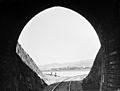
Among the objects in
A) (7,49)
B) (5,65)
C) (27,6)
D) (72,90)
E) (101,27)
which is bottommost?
(72,90)

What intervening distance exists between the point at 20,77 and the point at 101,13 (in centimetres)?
426

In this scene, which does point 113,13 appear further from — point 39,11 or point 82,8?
point 39,11

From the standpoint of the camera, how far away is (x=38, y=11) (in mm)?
8867

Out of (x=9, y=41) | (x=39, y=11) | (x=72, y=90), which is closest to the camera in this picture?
(x=9, y=41)

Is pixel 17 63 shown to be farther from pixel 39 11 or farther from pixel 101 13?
pixel 101 13

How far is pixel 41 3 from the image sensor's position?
8.35m

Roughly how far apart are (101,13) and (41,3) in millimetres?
2217

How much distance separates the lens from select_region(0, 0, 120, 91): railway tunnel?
23.0 ft

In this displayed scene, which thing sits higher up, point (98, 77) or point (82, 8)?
point (82, 8)

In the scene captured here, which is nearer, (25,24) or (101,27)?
(101,27)

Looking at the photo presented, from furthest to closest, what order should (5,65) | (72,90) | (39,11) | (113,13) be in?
(72,90), (39,11), (5,65), (113,13)

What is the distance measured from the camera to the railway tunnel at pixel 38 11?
702cm

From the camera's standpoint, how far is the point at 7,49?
789 cm

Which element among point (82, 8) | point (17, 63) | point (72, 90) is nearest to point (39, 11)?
point (82, 8)
